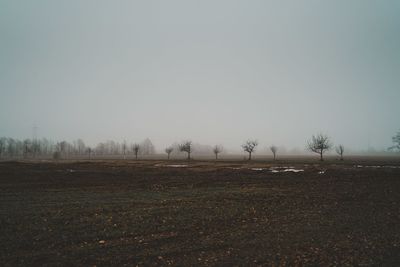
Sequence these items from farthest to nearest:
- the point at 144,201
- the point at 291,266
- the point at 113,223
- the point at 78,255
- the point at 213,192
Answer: the point at 213,192, the point at 144,201, the point at 113,223, the point at 78,255, the point at 291,266

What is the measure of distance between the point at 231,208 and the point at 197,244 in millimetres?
6279

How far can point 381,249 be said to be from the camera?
9.05 m

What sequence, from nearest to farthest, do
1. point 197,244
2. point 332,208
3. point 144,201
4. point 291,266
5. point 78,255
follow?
point 291,266 → point 78,255 → point 197,244 → point 332,208 → point 144,201

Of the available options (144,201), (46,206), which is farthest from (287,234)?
(46,206)

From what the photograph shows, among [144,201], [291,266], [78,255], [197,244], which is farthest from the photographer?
[144,201]

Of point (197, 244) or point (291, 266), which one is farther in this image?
point (197, 244)

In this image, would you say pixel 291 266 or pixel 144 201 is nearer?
pixel 291 266

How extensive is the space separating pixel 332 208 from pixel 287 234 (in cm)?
608

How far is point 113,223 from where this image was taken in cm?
1251

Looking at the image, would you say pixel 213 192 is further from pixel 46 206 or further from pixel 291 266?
pixel 291 266

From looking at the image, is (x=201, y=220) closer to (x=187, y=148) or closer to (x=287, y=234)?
(x=287, y=234)

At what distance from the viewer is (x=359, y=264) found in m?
7.91

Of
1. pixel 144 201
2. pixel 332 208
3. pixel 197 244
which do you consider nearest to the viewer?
pixel 197 244

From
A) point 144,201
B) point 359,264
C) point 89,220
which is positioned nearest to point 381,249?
point 359,264
